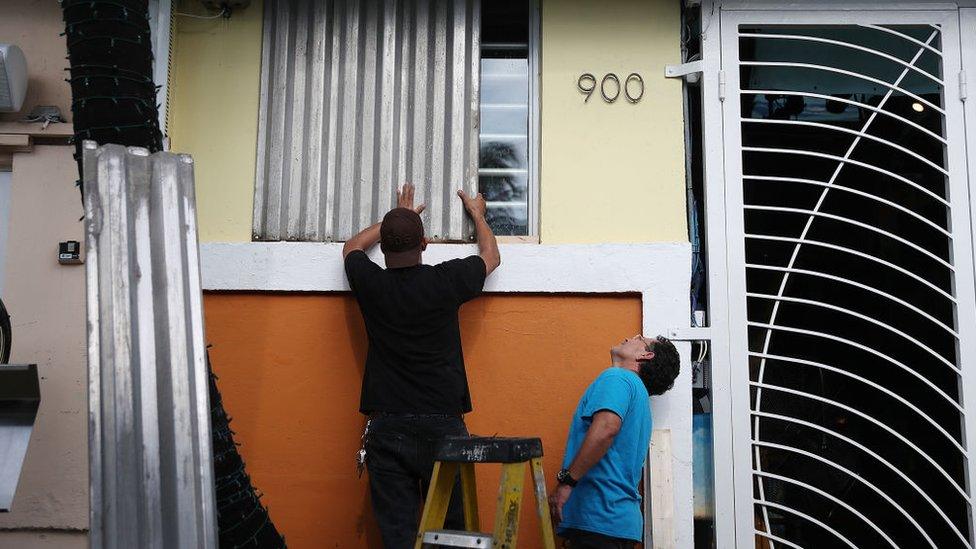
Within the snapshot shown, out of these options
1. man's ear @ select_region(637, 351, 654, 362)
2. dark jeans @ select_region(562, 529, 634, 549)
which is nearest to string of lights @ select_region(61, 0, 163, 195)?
man's ear @ select_region(637, 351, 654, 362)

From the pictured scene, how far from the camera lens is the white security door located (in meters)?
5.06

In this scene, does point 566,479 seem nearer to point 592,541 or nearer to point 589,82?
point 592,541

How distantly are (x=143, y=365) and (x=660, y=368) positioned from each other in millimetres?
2430

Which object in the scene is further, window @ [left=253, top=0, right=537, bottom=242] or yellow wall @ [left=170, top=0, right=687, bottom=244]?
window @ [left=253, top=0, right=537, bottom=242]

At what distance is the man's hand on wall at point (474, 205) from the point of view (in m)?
5.18

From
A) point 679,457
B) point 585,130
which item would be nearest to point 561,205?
point 585,130

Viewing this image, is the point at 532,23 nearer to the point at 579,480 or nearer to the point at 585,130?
the point at 585,130

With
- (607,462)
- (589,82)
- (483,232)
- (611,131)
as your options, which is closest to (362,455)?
(607,462)

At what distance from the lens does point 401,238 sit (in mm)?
4734

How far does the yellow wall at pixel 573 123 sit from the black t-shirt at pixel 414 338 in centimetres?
80

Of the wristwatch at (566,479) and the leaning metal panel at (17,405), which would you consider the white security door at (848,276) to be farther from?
the leaning metal panel at (17,405)

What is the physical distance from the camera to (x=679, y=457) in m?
4.99

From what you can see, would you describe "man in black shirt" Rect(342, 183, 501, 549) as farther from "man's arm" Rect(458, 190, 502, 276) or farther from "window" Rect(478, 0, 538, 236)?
"window" Rect(478, 0, 538, 236)

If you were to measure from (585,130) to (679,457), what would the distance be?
1.83 metres
